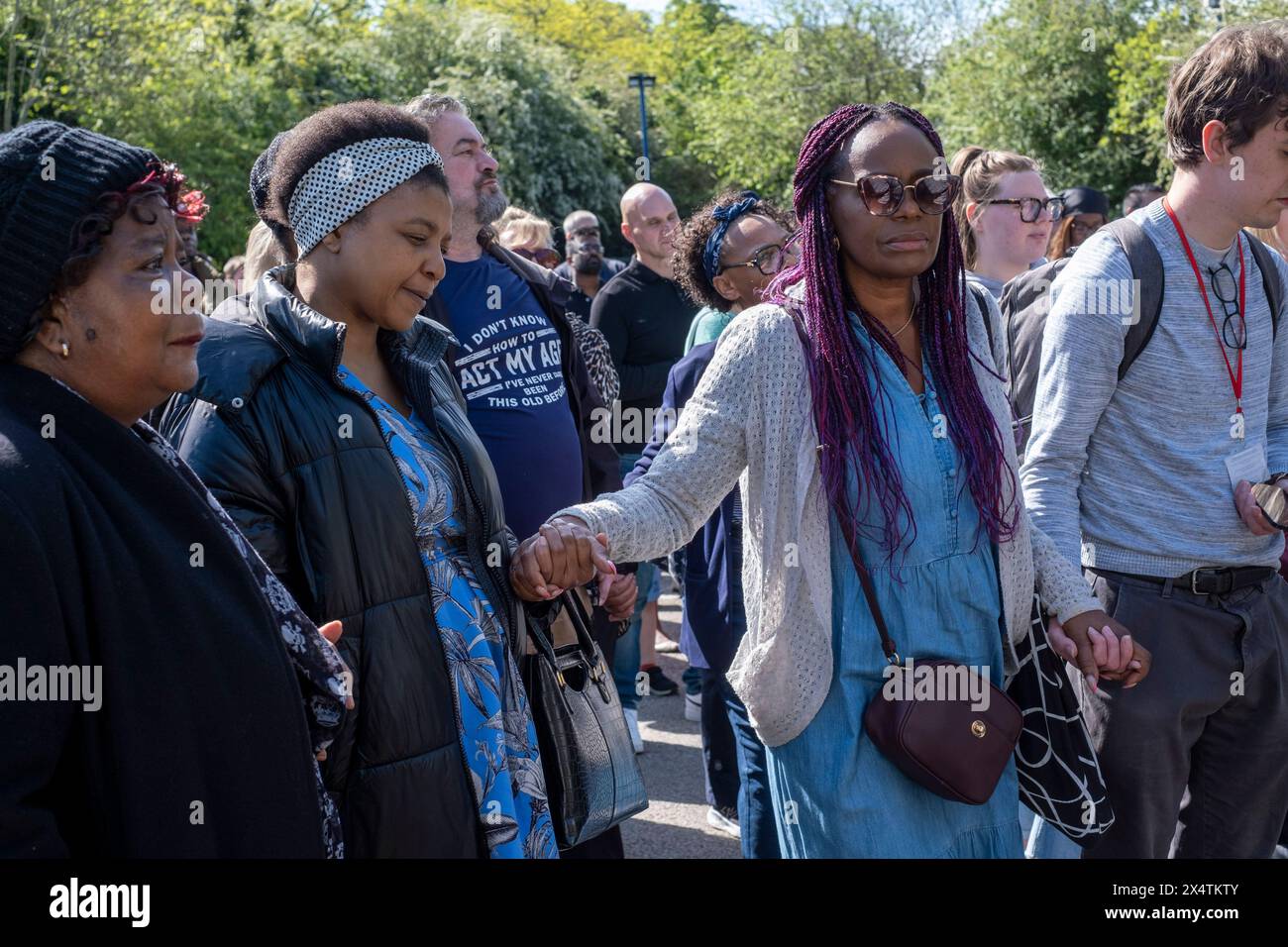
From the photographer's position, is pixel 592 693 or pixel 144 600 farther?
pixel 592 693

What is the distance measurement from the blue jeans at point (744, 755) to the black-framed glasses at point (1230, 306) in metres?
1.56

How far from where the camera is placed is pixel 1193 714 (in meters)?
3.07

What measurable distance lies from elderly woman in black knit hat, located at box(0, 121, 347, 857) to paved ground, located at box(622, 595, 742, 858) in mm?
3123

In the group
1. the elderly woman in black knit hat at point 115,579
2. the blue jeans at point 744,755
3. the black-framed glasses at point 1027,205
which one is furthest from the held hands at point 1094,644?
the black-framed glasses at point 1027,205

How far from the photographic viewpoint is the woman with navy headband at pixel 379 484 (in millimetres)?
2316

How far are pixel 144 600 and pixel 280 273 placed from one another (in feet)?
3.77

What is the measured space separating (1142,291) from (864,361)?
928 mm

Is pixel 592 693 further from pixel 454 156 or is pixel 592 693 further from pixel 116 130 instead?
pixel 116 130

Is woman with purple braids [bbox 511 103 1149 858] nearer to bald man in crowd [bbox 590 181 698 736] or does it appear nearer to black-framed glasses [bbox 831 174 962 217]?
black-framed glasses [bbox 831 174 962 217]

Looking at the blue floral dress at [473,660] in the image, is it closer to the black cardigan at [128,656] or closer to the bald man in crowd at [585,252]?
the black cardigan at [128,656]

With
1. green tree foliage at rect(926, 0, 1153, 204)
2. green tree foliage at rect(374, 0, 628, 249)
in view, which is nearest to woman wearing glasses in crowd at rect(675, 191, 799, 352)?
green tree foliage at rect(926, 0, 1153, 204)

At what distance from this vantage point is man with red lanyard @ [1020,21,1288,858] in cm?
303
